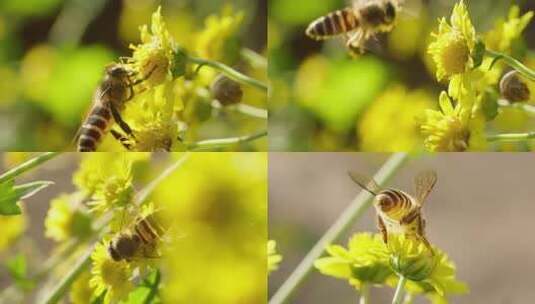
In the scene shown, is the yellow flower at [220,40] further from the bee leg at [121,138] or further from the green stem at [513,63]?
the green stem at [513,63]

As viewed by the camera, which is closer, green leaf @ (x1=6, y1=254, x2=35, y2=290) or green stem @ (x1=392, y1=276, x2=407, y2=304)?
green stem @ (x1=392, y1=276, x2=407, y2=304)

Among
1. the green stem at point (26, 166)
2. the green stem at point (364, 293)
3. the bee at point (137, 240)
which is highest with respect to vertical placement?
the green stem at point (26, 166)

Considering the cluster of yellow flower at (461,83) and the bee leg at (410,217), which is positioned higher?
the cluster of yellow flower at (461,83)

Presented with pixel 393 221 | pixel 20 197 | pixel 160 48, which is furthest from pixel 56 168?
pixel 393 221

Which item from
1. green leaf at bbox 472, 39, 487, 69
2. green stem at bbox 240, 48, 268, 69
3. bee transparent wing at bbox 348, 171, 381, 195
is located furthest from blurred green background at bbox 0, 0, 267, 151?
green leaf at bbox 472, 39, 487, 69

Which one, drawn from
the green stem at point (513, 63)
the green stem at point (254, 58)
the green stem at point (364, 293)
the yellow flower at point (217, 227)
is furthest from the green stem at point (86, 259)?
the green stem at point (513, 63)

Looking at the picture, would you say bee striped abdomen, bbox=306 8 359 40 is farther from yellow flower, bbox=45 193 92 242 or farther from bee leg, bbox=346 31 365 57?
yellow flower, bbox=45 193 92 242
